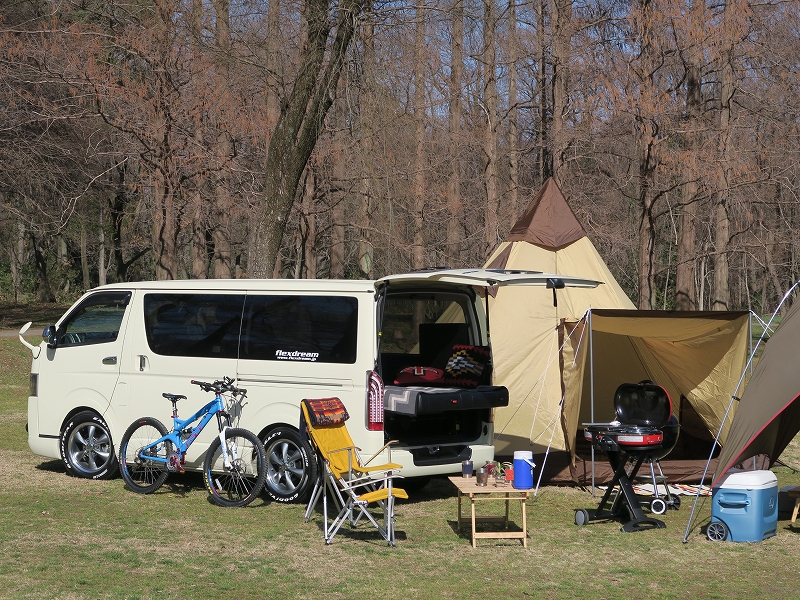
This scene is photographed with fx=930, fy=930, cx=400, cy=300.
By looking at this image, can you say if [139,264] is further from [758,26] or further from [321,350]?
[321,350]

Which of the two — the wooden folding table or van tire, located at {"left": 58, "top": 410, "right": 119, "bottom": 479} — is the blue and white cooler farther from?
van tire, located at {"left": 58, "top": 410, "right": 119, "bottom": 479}

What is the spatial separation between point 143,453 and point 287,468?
140cm

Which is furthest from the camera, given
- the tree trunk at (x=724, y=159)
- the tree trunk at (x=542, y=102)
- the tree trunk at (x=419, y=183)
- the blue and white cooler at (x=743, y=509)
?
the tree trunk at (x=542, y=102)

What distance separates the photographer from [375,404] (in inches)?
301

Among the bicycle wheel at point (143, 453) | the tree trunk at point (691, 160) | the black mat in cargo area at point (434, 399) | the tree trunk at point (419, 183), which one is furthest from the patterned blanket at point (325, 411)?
the tree trunk at point (691, 160)

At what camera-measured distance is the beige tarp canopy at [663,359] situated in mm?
9031

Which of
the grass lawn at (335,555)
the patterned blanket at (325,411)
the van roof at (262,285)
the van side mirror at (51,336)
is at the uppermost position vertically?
the van roof at (262,285)

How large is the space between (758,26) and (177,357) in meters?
14.0

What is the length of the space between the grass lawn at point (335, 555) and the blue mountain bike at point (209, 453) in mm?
201

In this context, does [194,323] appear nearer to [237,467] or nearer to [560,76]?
[237,467]

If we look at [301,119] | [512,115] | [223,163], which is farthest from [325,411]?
[512,115]

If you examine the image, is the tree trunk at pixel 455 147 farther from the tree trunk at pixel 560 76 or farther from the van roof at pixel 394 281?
the van roof at pixel 394 281

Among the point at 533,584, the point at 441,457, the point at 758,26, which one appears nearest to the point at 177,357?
the point at 441,457

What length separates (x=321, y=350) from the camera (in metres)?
7.96
